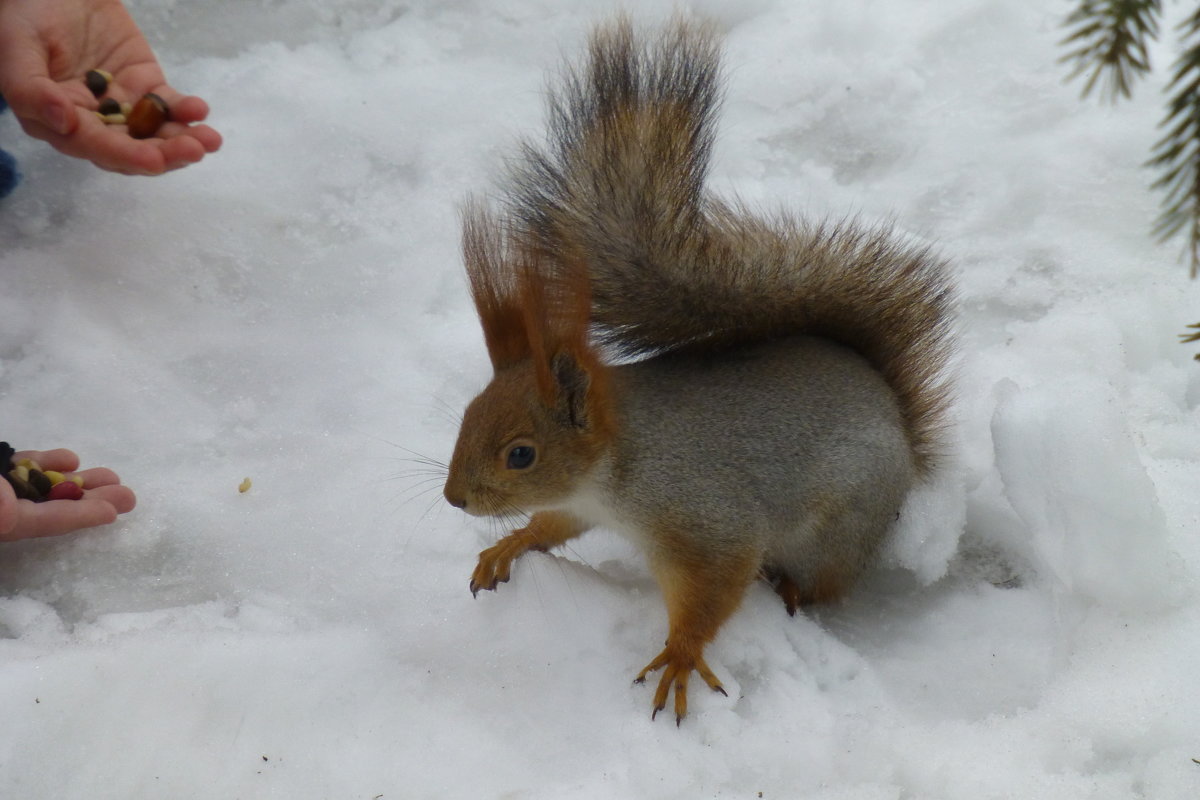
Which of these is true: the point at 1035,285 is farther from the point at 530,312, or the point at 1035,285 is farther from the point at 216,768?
the point at 216,768

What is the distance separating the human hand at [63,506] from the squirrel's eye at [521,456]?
0.65 metres

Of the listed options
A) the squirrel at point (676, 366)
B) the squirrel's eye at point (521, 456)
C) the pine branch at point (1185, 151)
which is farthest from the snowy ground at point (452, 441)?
the pine branch at point (1185, 151)

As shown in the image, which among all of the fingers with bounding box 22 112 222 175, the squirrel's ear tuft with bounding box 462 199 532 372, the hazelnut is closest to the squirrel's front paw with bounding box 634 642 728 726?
the squirrel's ear tuft with bounding box 462 199 532 372

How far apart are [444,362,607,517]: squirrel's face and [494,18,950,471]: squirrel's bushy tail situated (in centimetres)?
16

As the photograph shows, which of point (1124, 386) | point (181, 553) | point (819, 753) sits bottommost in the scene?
point (181, 553)

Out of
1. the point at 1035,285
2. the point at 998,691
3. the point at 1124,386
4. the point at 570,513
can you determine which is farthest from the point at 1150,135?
the point at 570,513

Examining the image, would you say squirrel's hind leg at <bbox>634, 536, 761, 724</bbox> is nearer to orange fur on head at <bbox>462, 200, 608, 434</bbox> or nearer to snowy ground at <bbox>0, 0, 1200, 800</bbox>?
snowy ground at <bbox>0, 0, 1200, 800</bbox>

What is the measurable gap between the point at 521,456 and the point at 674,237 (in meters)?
0.37

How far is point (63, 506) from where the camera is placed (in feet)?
5.13

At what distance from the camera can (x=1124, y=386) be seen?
6.01 feet

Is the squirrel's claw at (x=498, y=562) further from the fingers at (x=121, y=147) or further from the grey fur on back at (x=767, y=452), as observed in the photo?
the fingers at (x=121, y=147)

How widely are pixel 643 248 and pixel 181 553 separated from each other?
85 centimetres

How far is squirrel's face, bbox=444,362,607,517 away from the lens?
1.43 m

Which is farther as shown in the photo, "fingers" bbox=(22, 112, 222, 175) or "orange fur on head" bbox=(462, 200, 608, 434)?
"fingers" bbox=(22, 112, 222, 175)
